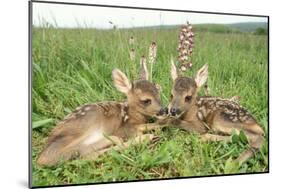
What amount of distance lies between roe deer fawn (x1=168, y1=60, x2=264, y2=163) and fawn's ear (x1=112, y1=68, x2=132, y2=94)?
0.23m

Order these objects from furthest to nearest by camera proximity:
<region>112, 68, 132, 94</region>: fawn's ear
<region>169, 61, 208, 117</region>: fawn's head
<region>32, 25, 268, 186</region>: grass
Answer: <region>169, 61, 208, 117</region>: fawn's head < <region>112, 68, 132, 94</region>: fawn's ear < <region>32, 25, 268, 186</region>: grass

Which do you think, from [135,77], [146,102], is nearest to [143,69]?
[135,77]

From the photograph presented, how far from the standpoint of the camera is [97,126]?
2400 mm

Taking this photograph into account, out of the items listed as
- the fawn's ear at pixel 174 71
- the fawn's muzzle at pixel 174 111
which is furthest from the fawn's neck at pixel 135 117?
the fawn's ear at pixel 174 71

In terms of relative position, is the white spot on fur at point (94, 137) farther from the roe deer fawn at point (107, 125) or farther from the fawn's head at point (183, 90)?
the fawn's head at point (183, 90)

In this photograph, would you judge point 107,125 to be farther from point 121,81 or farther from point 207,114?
point 207,114

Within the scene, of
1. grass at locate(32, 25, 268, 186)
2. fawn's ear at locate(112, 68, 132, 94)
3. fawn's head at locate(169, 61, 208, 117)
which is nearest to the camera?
grass at locate(32, 25, 268, 186)

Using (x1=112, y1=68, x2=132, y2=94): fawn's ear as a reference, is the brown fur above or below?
below

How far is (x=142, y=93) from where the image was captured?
248 centimetres

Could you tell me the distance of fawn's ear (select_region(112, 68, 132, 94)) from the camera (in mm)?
2438

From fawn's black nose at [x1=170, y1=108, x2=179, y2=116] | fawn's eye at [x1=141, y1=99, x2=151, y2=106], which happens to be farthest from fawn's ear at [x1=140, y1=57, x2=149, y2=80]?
fawn's black nose at [x1=170, y1=108, x2=179, y2=116]

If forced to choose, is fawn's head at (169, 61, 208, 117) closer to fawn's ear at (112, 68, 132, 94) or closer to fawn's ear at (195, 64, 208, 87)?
fawn's ear at (195, 64, 208, 87)

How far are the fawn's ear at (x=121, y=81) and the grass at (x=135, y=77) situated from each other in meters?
0.02

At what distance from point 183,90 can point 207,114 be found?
0.60ft
